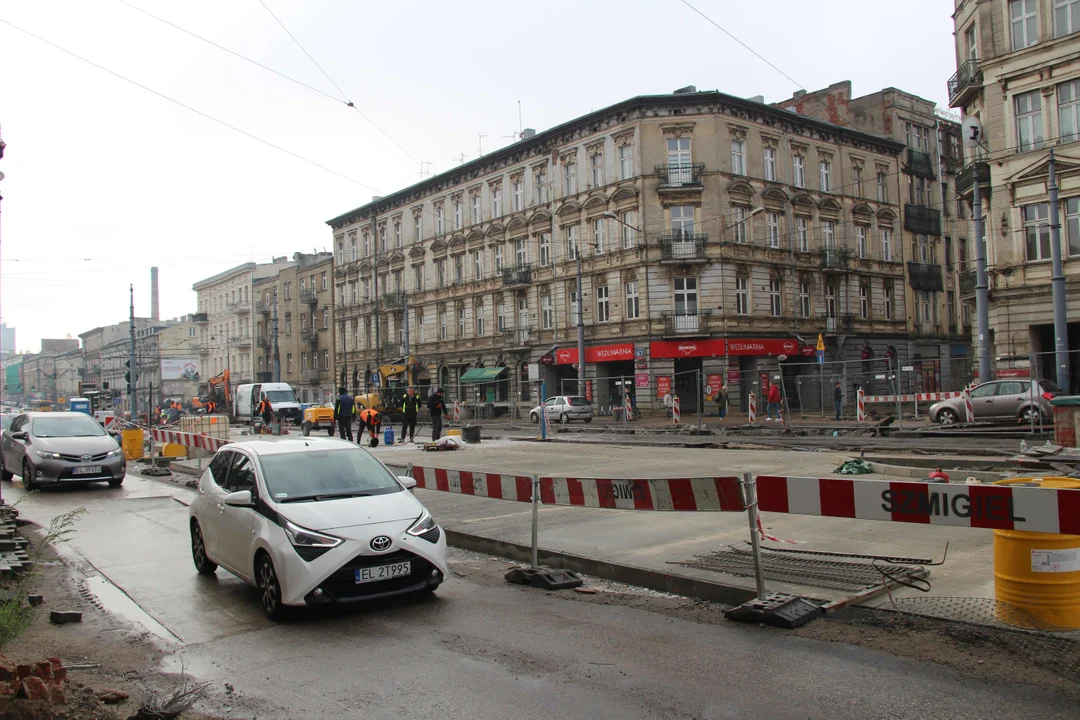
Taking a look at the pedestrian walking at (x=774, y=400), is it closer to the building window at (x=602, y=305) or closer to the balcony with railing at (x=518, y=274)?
the building window at (x=602, y=305)

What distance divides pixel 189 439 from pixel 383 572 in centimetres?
1436

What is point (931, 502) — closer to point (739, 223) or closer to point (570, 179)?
point (739, 223)

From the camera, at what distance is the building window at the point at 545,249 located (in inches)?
1833

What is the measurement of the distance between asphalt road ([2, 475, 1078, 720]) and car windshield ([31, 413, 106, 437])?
10686mm

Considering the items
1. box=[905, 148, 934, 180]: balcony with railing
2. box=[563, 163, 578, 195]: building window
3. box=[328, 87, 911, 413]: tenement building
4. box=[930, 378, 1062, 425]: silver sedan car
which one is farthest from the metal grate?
box=[905, 148, 934, 180]: balcony with railing

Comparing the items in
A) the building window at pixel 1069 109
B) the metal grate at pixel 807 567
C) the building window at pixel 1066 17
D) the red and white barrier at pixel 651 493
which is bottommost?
the metal grate at pixel 807 567

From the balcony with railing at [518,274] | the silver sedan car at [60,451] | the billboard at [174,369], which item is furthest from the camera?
the billboard at [174,369]

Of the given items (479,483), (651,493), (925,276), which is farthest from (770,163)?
(651,493)

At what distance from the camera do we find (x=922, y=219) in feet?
175

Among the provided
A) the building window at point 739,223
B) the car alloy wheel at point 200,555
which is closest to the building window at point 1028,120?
the building window at point 739,223

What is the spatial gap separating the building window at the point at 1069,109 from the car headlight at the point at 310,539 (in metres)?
33.0

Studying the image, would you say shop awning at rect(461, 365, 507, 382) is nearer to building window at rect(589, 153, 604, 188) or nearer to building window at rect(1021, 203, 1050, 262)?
building window at rect(589, 153, 604, 188)

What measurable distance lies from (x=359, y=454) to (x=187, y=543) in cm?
395

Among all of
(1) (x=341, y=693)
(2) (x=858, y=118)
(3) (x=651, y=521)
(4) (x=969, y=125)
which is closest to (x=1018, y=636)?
(1) (x=341, y=693)
